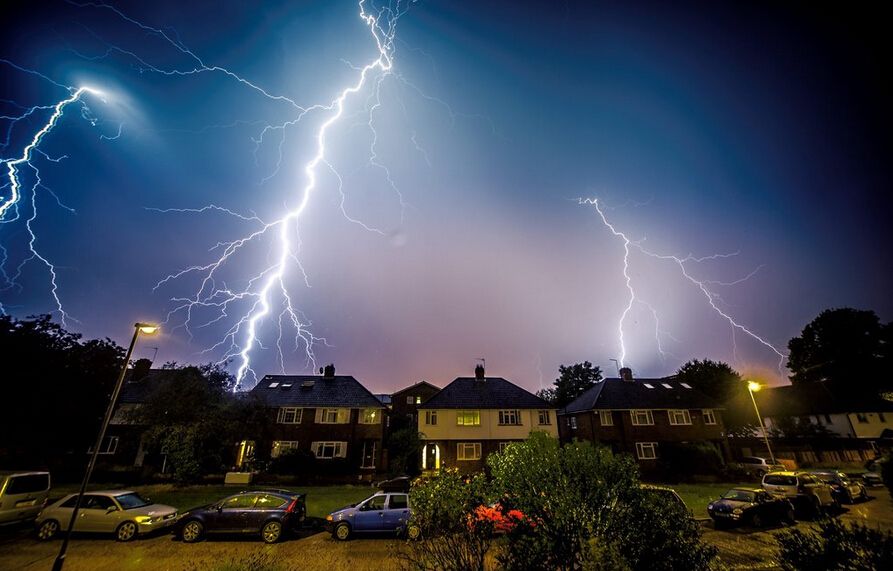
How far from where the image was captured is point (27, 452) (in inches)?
910

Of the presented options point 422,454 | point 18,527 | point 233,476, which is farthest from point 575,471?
point 422,454

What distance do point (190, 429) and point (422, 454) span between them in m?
18.1

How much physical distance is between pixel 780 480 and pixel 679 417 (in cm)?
1651

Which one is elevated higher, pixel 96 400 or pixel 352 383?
pixel 352 383

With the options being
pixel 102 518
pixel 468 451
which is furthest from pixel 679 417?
pixel 102 518

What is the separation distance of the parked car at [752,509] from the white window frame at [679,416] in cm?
1850

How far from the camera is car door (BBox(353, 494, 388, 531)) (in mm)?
12547

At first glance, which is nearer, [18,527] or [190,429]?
[18,527]

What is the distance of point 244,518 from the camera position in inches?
472

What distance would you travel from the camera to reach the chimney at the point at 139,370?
1422 inches

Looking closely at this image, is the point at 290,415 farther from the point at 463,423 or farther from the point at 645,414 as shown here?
the point at 645,414

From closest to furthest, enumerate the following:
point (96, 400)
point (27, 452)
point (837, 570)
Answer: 1. point (837, 570)
2. point (27, 452)
3. point (96, 400)

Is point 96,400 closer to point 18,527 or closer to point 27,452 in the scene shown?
point 27,452

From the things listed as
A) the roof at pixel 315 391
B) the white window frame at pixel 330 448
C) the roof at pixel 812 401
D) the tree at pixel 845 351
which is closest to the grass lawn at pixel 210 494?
the white window frame at pixel 330 448
